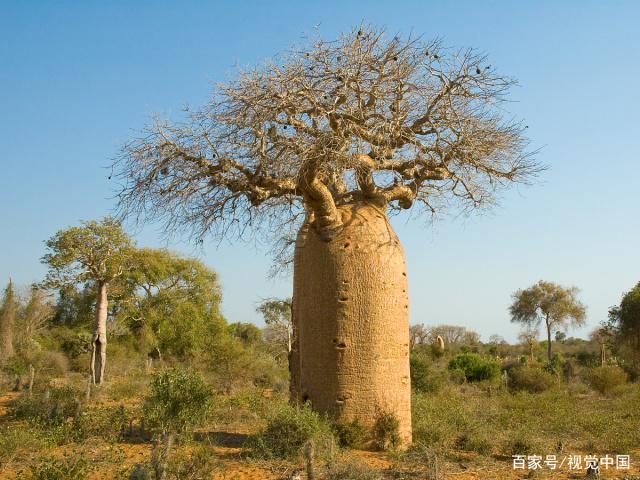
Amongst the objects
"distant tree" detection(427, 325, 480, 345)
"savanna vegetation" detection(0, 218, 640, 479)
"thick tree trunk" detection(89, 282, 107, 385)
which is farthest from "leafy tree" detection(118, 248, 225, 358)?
"distant tree" detection(427, 325, 480, 345)

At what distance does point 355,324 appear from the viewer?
6004 mm

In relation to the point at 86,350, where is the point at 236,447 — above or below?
below

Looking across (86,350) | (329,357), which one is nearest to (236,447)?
(329,357)

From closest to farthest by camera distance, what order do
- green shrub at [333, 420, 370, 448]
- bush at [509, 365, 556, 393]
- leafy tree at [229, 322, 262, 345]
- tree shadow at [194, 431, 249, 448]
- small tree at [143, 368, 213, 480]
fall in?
small tree at [143, 368, 213, 480], green shrub at [333, 420, 370, 448], tree shadow at [194, 431, 249, 448], bush at [509, 365, 556, 393], leafy tree at [229, 322, 262, 345]

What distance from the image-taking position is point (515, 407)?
9.11 m

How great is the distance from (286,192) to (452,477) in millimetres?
2929

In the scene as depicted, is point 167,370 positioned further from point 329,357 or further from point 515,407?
point 515,407

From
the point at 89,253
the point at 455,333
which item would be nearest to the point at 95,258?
the point at 89,253

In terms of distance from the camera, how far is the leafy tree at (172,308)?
1847 cm

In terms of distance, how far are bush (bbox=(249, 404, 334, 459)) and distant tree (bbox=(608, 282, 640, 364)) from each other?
1336cm

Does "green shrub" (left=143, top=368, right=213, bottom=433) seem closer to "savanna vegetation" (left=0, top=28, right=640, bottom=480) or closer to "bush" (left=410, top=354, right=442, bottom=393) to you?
"savanna vegetation" (left=0, top=28, right=640, bottom=480)

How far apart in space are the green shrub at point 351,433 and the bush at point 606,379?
7.73 m

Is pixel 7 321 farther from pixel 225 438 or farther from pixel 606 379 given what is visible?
pixel 606 379

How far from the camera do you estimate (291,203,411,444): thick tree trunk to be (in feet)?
19.5
